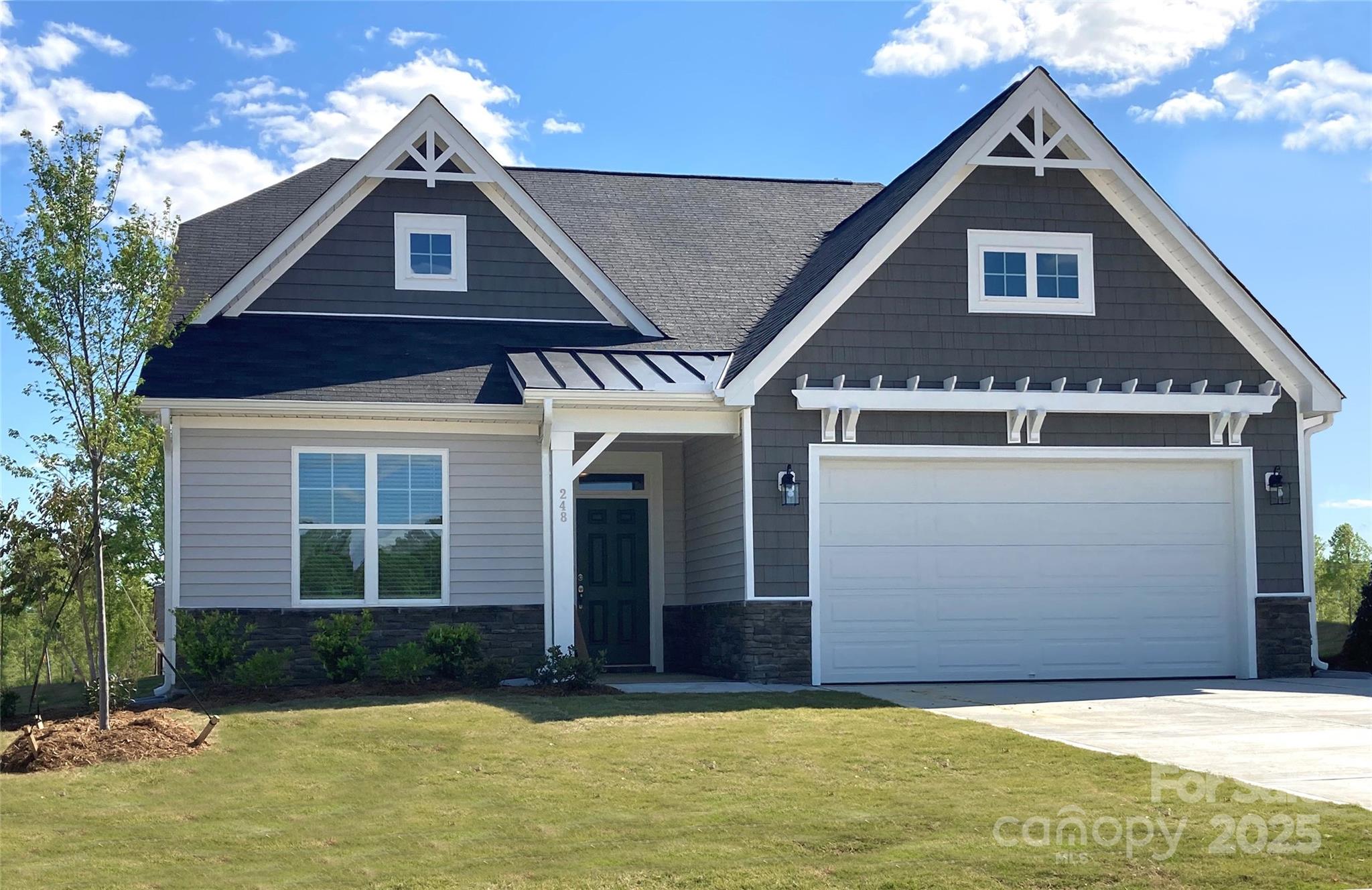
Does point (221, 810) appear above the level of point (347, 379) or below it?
below

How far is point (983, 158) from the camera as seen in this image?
1562cm

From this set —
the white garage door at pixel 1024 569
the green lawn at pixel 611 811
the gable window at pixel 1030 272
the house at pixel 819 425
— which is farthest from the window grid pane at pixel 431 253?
the green lawn at pixel 611 811

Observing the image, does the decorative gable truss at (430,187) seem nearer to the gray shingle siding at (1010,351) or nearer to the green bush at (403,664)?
the gray shingle siding at (1010,351)

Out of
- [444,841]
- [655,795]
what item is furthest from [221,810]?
[655,795]

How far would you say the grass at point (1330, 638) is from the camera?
19.3 meters

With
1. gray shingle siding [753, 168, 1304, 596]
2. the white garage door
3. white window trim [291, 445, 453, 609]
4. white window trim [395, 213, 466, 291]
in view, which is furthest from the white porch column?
white window trim [395, 213, 466, 291]

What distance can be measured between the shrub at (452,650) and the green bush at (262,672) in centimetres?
145

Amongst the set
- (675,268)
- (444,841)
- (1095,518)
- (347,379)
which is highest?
(675,268)

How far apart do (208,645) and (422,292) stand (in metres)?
5.17

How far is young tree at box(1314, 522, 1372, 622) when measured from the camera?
35.2 metres

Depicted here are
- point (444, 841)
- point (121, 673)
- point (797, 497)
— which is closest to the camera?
point (444, 841)

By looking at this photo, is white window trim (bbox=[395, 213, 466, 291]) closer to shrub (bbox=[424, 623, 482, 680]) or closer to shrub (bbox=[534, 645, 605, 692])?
shrub (bbox=[424, 623, 482, 680])

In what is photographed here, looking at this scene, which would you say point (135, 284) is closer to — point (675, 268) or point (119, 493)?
point (119, 493)

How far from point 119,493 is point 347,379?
110 inches
